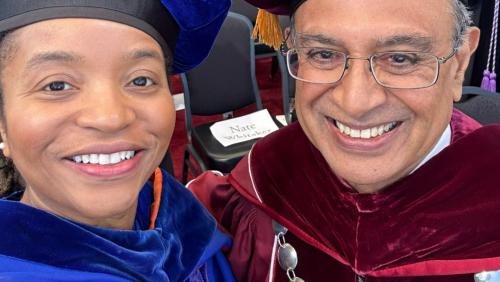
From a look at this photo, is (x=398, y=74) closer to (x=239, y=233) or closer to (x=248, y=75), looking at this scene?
(x=239, y=233)

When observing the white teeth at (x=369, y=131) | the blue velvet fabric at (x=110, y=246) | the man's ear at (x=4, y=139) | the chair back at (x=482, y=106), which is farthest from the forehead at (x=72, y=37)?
the chair back at (x=482, y=106)

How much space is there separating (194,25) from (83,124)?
0.34 metres

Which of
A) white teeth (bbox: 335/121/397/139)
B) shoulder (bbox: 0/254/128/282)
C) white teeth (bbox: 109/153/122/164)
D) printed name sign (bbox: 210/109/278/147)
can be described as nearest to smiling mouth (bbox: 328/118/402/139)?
white teeth (bbox: 335/121/397/139)

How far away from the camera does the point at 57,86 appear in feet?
3.15

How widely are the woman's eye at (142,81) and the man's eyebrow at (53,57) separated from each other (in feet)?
0.38

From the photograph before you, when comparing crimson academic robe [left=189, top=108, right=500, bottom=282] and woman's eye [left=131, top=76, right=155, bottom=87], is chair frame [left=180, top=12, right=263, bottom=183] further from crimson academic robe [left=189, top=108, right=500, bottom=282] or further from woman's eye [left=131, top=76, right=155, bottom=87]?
woman's eye [left=131, top=76, right=155, bottom=87]

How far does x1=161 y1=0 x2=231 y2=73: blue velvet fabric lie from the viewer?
1.10m

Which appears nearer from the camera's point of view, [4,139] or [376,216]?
[4,139]

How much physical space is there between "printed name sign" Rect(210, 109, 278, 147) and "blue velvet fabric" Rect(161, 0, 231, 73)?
1.71 meters

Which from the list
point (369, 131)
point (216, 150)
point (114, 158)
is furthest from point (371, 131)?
point (216, 150)

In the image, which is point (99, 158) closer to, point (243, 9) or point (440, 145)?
point (440, 145)

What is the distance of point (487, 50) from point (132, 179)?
7.09ft

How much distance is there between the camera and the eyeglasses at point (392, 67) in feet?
3.73

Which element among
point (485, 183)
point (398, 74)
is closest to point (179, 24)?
point (398, 74)
